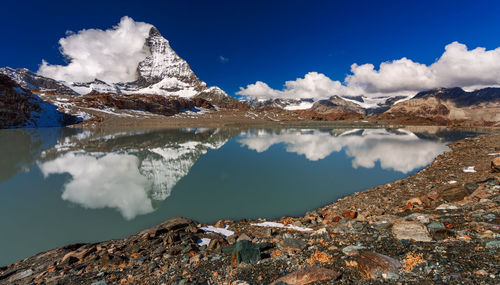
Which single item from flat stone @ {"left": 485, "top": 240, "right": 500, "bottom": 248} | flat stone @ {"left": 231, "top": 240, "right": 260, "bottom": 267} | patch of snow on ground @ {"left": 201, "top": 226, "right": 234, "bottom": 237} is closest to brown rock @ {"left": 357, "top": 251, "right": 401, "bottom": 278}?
flat stone @ {"left": 485, "top": 240, "right": 500, "bottom": 248}

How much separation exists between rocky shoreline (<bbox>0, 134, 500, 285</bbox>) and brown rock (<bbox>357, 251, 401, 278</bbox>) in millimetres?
21

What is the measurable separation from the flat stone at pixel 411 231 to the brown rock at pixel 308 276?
9.65 feet

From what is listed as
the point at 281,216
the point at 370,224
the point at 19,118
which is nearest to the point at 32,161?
the point at 281,216

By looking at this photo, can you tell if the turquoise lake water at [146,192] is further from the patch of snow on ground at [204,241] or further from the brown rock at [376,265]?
the brown rock at [376,265]

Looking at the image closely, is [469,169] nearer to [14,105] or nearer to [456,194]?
[456,194]

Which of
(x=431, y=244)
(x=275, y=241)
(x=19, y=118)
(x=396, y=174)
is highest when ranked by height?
(x=19, y=118)

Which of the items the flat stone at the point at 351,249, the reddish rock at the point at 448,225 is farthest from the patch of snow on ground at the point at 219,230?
the reddish rock at the point at 448,225

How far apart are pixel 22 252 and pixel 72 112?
17434 centimetres

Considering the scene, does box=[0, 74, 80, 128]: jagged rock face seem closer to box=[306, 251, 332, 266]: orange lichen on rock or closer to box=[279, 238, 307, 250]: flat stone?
box=[279, 238, 307, 250]: flat stone

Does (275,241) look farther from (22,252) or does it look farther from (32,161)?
(32,161)

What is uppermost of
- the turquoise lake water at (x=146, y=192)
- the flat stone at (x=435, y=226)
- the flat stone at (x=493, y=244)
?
the flat stone at (x=493, y=244)

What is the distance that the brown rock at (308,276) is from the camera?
17.4 ft

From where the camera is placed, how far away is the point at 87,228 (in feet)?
38.3

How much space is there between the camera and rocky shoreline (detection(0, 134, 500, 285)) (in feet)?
17.3
